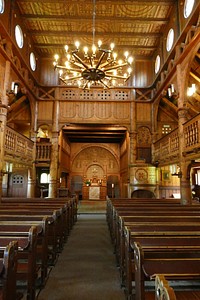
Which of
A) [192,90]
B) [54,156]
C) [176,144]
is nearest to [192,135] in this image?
[176,144]

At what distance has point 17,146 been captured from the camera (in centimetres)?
1028

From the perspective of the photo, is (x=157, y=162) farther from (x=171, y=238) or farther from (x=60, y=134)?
(x=171, y=238)

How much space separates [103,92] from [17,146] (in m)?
6.65

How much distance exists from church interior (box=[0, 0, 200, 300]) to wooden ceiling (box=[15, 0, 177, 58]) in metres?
0.05

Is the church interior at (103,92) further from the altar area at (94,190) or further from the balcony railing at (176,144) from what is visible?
the altar area at (94,190)

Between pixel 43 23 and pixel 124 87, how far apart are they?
596 cm

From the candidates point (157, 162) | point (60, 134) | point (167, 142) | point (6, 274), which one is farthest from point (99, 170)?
point (6, 274)

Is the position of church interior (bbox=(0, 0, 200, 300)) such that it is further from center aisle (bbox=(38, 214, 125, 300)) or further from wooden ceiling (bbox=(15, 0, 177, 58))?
center aisle (bbox=(38, 214, 125, 300))

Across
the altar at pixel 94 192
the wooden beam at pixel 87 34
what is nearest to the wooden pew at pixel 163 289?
the wooden beam at pixel 87 34

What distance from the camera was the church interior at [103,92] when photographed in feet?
30.1

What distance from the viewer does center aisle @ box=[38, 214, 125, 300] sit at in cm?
324

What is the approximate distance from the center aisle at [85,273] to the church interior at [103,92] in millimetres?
3518

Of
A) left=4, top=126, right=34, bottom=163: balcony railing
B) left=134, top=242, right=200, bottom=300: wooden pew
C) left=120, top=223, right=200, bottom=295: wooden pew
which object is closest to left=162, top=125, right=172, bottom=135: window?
left=4, top=126, right=34, bottom=163: balcony railing

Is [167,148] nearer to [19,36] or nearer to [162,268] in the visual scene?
[162,268]
